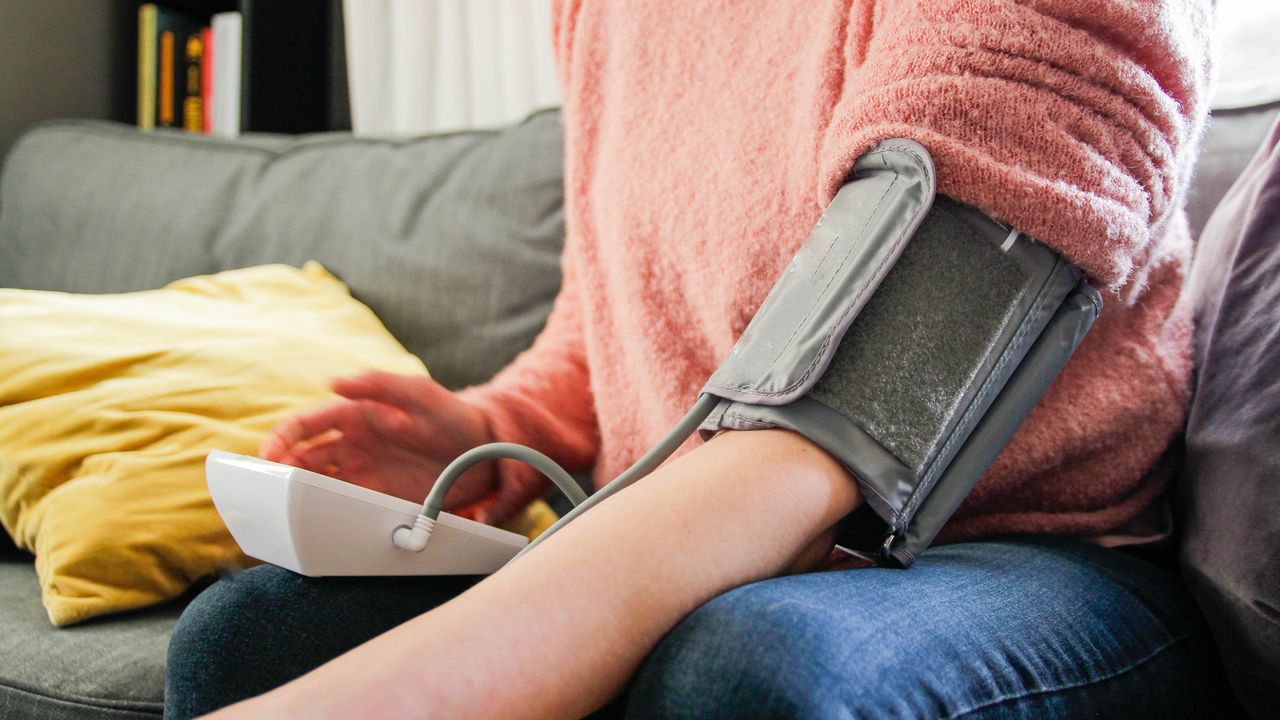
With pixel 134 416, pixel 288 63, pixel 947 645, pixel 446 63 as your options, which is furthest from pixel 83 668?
pixel 288 63

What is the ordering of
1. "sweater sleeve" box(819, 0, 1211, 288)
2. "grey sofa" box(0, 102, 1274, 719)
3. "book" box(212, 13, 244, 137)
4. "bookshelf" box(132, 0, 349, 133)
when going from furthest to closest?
1. "book" box(212, 13, 244, 137)
2. "bookshelf" box(132, 0, 349, 133)
3. "grey sofa" box(0, 102, 1274, 719)
4. "sweater sleeve" box(819, 0, 1211, 288)

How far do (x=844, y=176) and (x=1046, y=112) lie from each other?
0.33 feet

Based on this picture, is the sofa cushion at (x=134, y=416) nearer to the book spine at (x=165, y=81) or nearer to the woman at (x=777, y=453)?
the woman at (x=777, y=453)

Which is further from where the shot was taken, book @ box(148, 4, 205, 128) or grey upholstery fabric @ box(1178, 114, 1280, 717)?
book @ box(148, 4, 205, 128)

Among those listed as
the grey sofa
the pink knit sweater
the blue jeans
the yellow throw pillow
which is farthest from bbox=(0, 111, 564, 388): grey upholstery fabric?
the blue jeans

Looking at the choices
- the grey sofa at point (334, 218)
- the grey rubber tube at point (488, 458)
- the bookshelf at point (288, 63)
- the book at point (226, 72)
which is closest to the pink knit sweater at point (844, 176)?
the grey rubber tube at point (488, 458)

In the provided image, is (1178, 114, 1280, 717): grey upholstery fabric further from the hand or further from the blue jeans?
the hand

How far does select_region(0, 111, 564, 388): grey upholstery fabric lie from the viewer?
3.68ft

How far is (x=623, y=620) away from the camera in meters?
0.39

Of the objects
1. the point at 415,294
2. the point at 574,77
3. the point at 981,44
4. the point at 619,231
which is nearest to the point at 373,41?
the point at 415,294

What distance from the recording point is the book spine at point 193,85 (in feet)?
6.36

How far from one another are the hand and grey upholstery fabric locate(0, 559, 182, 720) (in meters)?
0.22

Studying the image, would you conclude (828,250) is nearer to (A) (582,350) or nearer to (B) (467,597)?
(B) (467,597)

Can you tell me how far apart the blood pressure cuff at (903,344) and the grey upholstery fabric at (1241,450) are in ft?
0.52
